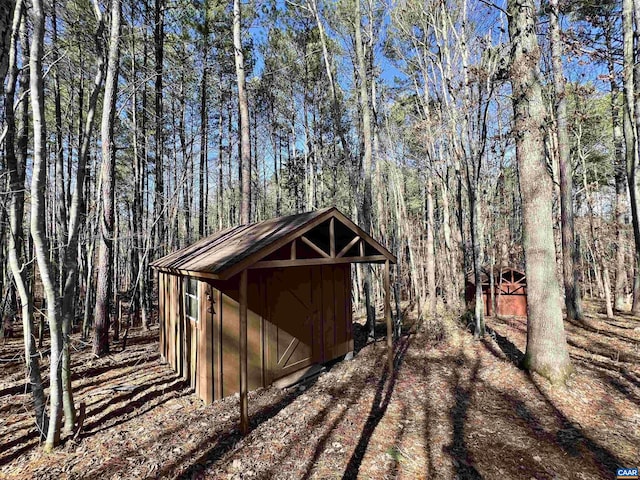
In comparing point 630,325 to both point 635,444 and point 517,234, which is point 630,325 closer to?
point 635,444

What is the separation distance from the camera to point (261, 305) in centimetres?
554

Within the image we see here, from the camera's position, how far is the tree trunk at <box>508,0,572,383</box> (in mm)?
5227

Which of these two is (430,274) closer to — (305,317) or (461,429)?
(305,317)

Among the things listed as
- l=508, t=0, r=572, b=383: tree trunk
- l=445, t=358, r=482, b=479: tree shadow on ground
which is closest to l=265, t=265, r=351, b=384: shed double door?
l=445, t=358, r=482, b=479: tree shadow on ground

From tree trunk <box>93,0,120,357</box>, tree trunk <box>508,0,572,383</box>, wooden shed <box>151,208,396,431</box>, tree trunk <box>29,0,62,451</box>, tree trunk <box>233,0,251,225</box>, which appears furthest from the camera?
tree trunk <box>233,0,251,225</box>

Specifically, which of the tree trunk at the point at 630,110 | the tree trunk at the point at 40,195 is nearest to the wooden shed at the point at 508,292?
the tree trunk at the point at 630,110

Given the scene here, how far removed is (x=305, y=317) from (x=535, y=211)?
4.70m

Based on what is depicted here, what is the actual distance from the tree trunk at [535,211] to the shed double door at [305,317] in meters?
3.67

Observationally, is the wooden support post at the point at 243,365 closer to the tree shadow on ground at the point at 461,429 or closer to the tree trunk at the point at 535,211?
the tree shadow on ground at the point at 461,429

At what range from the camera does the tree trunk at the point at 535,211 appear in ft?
17.1

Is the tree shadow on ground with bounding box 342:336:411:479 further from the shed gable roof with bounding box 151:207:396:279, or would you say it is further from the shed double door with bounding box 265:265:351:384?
the shed gable roof with bounding box 151:207:396:279

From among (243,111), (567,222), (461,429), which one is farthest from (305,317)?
(567,222)

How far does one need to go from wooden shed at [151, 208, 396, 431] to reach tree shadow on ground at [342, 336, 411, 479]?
1068mm

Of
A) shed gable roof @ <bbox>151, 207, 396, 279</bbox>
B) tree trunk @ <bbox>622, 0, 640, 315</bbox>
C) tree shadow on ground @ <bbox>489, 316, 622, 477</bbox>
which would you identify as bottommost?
tree shadow on ground @ <bbox>489, 316, 622, 477</bbox>
